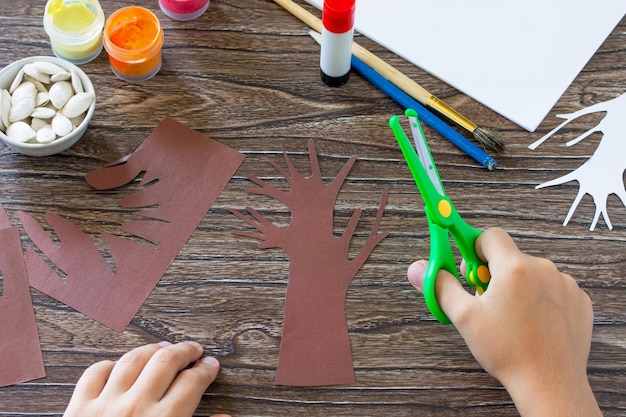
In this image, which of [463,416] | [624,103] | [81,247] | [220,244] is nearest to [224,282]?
[220,244]

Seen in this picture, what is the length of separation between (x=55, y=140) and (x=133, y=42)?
0.56 feet

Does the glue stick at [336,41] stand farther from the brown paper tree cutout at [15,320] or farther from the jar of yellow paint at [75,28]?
the brown paper tree cutout at [15,320]

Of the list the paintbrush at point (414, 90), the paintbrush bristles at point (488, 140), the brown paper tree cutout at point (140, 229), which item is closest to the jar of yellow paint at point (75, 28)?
the brown paper tree cutout at point (140, 229)

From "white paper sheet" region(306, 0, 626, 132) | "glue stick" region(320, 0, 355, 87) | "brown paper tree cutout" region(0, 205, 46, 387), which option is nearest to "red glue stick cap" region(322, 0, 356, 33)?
"glue stick" region(320, 0, 355, 87)

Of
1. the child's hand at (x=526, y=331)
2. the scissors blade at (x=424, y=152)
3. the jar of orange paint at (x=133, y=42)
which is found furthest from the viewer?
the jar of orange paint at (x=133, y=42)

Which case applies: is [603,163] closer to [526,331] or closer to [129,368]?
[526,331]

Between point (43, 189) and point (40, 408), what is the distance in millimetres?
262

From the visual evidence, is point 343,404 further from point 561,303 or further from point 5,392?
point 5,392

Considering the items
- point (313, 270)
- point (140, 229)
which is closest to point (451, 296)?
point (313, 270)

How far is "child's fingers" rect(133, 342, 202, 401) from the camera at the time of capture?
68 centimetres

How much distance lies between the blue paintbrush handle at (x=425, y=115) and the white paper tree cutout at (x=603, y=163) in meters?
0.07

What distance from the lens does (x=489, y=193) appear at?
82cm

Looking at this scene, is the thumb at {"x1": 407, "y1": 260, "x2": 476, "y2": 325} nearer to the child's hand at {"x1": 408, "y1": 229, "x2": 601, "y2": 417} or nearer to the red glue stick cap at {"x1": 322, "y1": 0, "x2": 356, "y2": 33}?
the child's hand at {"x1": 408, "y1": 229, "x2": 601, "y2": 417}

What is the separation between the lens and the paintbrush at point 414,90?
0.85m
